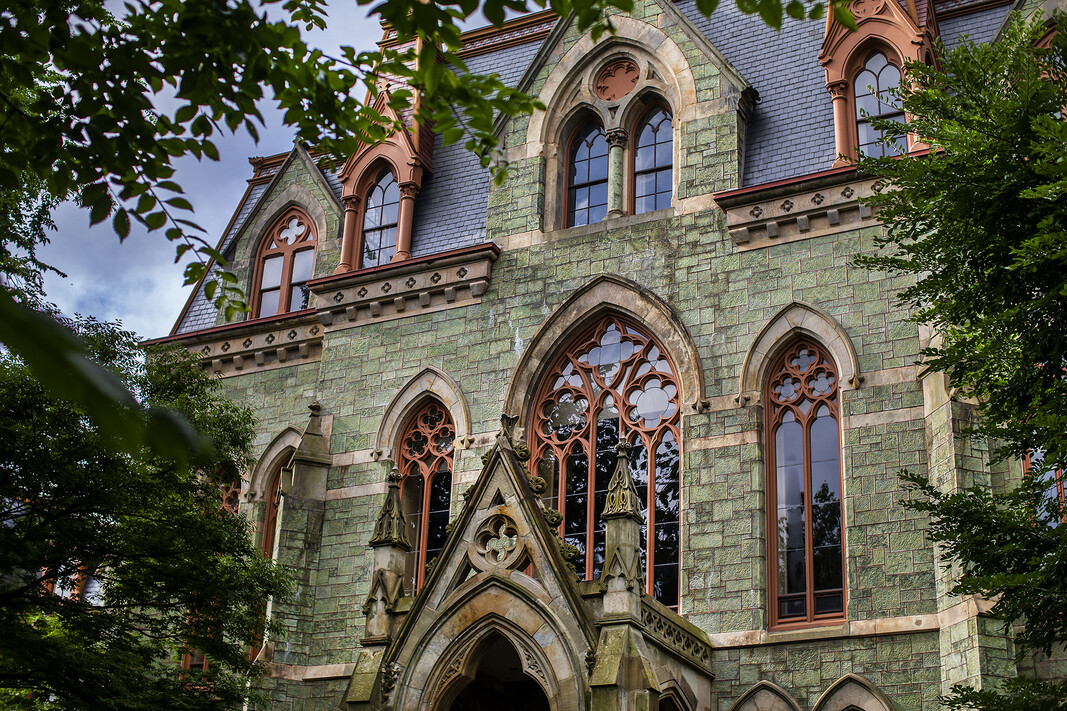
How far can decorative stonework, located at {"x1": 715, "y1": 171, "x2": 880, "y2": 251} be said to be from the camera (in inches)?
641

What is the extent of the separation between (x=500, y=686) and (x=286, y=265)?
9476mm

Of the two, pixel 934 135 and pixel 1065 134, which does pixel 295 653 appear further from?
pixel 1065 134

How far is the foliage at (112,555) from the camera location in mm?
11797

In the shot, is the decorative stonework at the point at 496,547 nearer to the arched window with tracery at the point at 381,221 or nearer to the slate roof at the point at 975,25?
the arched window with tracery at the point at 381,221

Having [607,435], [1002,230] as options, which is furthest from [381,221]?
[1002,230]

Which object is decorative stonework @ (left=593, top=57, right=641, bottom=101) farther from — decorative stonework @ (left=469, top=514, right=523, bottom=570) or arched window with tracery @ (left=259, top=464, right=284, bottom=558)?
arched window with tracery @ (left=259, top=464, right=284, bottom=558)

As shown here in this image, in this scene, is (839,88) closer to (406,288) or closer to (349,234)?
(406,288)

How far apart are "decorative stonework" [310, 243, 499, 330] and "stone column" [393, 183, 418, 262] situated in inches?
21.3

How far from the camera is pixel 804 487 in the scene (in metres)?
15.3

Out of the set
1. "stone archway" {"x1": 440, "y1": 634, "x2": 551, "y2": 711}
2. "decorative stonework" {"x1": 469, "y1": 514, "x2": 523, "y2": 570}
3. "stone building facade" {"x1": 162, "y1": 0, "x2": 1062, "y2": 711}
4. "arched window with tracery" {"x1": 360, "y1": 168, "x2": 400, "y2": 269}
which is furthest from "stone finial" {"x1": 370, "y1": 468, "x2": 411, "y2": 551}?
"arched window with tracery" {"x1": 360, "y1": 168, "x2": 400, "y2": 269}

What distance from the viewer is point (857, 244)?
1617 cm

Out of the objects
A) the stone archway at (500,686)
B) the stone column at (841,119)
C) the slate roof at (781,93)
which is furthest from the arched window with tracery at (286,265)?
the stone column at (841,119)

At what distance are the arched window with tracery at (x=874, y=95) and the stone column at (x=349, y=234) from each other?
8.53 m

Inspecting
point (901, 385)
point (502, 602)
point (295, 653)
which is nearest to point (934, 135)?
point (901, 385)
